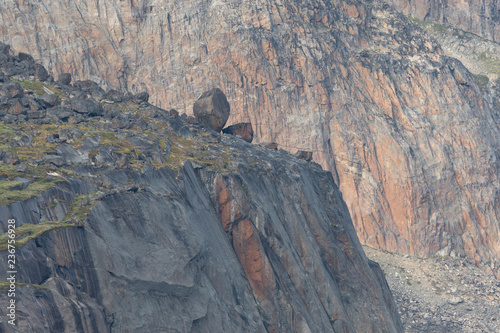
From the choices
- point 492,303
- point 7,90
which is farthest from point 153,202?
point 492,303

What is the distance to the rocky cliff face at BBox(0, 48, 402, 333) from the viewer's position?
116 feet

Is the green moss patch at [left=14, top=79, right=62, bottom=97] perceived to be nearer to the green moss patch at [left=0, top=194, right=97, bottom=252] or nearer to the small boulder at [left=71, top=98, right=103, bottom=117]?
the small boulder at [left=71, top=98, right=103, bottom=117]

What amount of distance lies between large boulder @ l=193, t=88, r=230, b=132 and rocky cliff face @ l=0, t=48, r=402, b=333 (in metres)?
2.87

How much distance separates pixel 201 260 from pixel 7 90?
2456cm

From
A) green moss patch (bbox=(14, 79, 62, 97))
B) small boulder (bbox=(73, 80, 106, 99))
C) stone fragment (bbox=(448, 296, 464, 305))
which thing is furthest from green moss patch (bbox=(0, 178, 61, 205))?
stone fragment (bbox=(448, 296, 464, 305))

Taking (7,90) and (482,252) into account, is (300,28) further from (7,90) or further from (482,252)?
(7,90)

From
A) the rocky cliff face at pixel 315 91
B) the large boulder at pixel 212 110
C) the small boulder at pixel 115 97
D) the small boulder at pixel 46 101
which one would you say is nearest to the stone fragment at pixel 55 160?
the small boulder at pixel 46 101

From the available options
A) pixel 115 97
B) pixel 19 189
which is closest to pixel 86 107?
pixel 115 97

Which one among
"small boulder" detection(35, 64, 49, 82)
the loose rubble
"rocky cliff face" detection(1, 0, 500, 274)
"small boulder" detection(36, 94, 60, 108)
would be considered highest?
"small boulder" detection(35, 64, 49, 82)

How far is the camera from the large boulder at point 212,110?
240 feet

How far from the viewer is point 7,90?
57188 millimetres

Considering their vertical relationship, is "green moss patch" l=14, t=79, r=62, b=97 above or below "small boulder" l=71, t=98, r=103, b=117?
above

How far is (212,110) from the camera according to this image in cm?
7306

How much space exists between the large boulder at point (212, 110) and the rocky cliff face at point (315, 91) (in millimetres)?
45078
